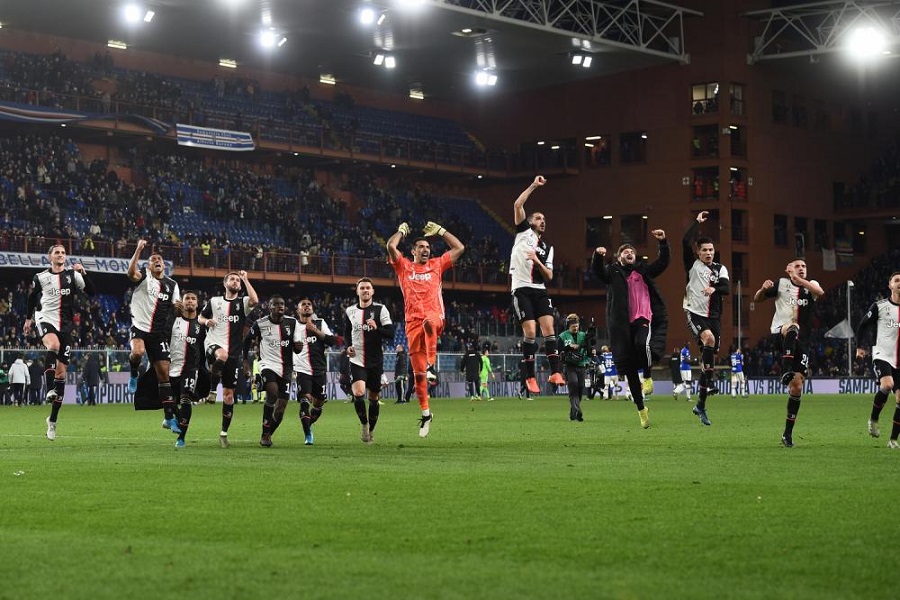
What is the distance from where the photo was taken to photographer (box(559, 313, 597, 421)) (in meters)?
27.7

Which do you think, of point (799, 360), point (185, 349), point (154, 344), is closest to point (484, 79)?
point (185, 349)

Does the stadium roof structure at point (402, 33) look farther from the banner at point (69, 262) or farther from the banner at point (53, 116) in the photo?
the banner at point (69, 262)

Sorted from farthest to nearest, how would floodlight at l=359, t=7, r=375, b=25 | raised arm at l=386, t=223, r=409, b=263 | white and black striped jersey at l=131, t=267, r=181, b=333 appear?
floodlight at l=359, t=7, r=375, b=25
white and black striped jersey at l=131, t=267, r=181, b=333
raised arm at l=386, t=223, r=409, b=263

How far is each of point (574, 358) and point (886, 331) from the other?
1188cm

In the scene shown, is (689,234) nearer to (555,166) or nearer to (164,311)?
(164,311)

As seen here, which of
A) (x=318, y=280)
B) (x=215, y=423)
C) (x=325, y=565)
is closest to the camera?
(x=325, y=565)

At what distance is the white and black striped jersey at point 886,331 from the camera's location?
17.3 m

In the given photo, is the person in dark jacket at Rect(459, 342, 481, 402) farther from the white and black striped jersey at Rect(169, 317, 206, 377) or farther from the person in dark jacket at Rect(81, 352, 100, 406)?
the white and black striped jersey at Rect(169, 317, 206, 377)

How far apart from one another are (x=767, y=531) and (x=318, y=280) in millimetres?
54509

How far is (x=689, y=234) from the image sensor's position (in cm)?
2044

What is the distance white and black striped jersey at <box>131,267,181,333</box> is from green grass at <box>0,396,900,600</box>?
2335 millimetres

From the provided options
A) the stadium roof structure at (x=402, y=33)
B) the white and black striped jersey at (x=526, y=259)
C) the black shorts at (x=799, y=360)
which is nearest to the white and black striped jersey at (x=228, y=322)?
the white and black striped jersey at (x=526, y=259)

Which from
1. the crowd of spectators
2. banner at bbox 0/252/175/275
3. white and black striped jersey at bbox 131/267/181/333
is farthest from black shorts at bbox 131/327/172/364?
the crowd of spectators

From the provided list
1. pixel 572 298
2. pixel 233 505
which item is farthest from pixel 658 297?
pixel 572 298
